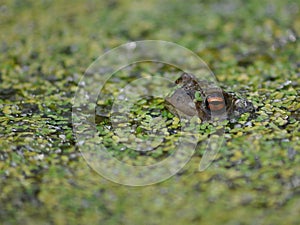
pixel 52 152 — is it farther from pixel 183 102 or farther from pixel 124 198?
pixel 183 102

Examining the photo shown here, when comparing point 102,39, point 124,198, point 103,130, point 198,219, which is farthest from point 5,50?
point 198,219

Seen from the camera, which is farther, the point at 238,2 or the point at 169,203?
the point at 238,2

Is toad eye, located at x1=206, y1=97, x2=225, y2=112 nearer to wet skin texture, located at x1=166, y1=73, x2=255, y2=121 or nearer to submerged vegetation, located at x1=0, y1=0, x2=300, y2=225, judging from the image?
wet skin texture, located at x1=166, y1=73, x2=255, y2=121

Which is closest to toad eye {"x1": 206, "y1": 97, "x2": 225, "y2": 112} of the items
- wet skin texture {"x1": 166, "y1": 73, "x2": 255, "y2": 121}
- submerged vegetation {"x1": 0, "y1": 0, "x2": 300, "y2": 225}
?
wet skin texture {"x1": 166, "y1": 73, "x2": 255, "y2": 121}

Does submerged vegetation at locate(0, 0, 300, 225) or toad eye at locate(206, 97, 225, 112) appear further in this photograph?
toad eye at locate(206, 97, 225, 112)

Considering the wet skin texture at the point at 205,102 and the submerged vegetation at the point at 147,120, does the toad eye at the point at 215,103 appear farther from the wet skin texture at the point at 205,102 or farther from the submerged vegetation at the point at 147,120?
the submerged vegetation at the point at 147,120

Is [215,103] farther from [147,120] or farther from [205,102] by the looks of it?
[147,120]
